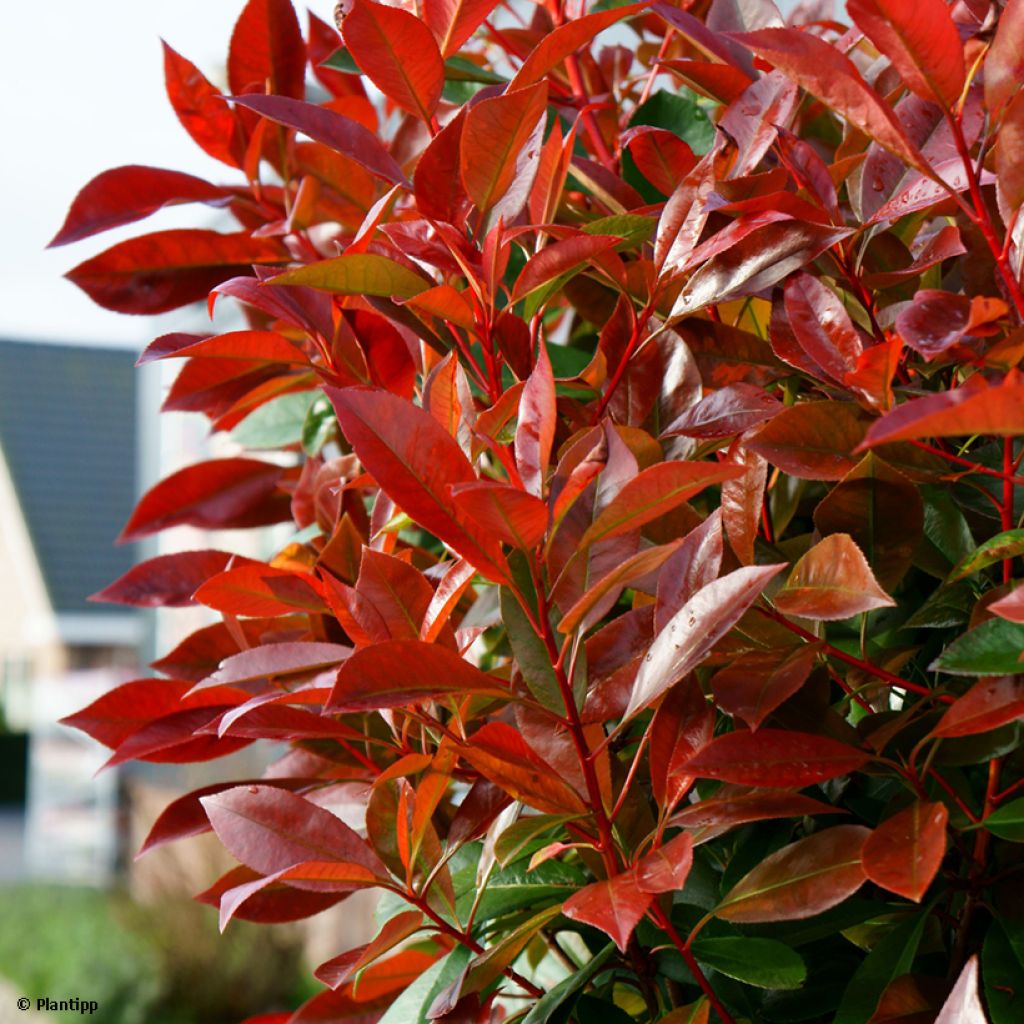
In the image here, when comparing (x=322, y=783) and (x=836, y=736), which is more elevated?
(x=836, y=736)

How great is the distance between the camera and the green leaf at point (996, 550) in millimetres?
377

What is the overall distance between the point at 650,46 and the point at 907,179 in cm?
36

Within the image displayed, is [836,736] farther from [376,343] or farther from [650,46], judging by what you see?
[650,46]

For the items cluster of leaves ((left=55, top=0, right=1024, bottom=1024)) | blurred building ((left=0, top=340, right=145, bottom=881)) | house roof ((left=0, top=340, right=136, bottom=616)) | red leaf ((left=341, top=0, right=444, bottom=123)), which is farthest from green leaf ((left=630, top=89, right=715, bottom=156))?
house roof ((left=0, top=340, right=136, bottom=616))

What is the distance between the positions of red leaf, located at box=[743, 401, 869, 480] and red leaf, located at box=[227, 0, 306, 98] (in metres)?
0.40

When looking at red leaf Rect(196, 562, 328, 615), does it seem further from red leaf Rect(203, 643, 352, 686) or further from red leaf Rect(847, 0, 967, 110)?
red leaf Rect(847, 0, 967, 110)

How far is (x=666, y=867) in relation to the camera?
0.37 metres

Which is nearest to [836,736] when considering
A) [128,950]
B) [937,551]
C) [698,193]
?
[937,551]

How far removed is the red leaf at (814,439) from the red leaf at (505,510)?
0.10 meters

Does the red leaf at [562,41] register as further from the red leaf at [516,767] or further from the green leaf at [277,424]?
the green leaf at [277,424]

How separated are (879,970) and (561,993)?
12 centimetres

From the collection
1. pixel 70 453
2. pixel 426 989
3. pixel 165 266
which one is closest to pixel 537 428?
pixel 426 989

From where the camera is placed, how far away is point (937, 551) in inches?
18.3

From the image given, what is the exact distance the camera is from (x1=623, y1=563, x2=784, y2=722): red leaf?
0.36 metres
